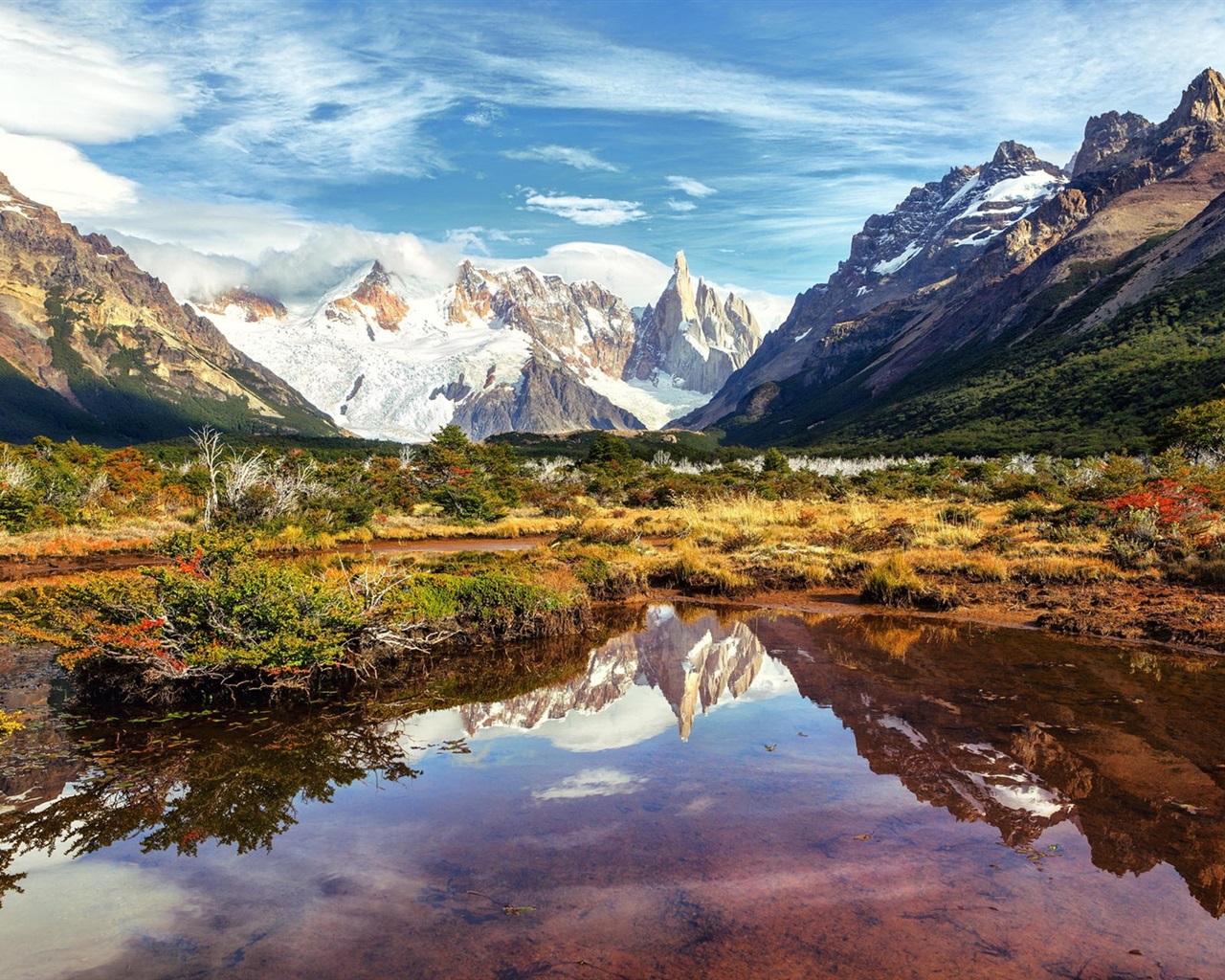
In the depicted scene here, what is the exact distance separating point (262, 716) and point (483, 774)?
408 cm

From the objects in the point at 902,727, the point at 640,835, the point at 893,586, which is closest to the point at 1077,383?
the point at 893,586

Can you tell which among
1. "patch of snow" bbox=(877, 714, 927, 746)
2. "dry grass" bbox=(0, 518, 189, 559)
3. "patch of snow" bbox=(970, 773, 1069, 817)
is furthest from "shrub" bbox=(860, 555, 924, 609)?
"dry grass" bbox=(0, 518, 189, 559)

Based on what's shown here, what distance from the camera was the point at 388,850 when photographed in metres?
8.06

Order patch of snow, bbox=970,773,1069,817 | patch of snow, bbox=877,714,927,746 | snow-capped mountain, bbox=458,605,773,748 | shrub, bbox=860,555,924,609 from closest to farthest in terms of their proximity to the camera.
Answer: patch of snow, bbox=970,773,1069,817
patch of snow, bbox=877,714,927,746
snow-capped mountain, bbox=458,605,773,748
shrub, bbox=860,555,924,609

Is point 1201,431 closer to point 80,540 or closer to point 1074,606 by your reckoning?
point 1074,606

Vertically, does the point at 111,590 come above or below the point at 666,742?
above

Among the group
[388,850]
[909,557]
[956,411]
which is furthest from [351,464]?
[956,411]

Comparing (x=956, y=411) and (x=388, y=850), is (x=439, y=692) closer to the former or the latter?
(x=388, y=850)

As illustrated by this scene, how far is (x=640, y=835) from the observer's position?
329 inches

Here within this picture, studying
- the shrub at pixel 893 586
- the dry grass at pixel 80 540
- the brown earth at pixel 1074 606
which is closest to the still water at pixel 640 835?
the brown earth at pixel 1074 606

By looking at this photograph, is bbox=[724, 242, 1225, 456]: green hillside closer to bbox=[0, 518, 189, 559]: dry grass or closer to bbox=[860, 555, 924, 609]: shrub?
bbox=[860, 555, 924, 609]: shrub

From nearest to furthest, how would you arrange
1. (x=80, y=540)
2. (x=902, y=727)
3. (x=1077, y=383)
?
(x=902, y=727) < (x=80, y=540) < (x=1077, y=383)

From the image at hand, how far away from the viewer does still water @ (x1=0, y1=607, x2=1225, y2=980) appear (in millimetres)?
6340

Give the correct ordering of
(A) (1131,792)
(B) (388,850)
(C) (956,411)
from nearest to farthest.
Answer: (B) (388,850), (A) (1131,792), (C) (956,411)
